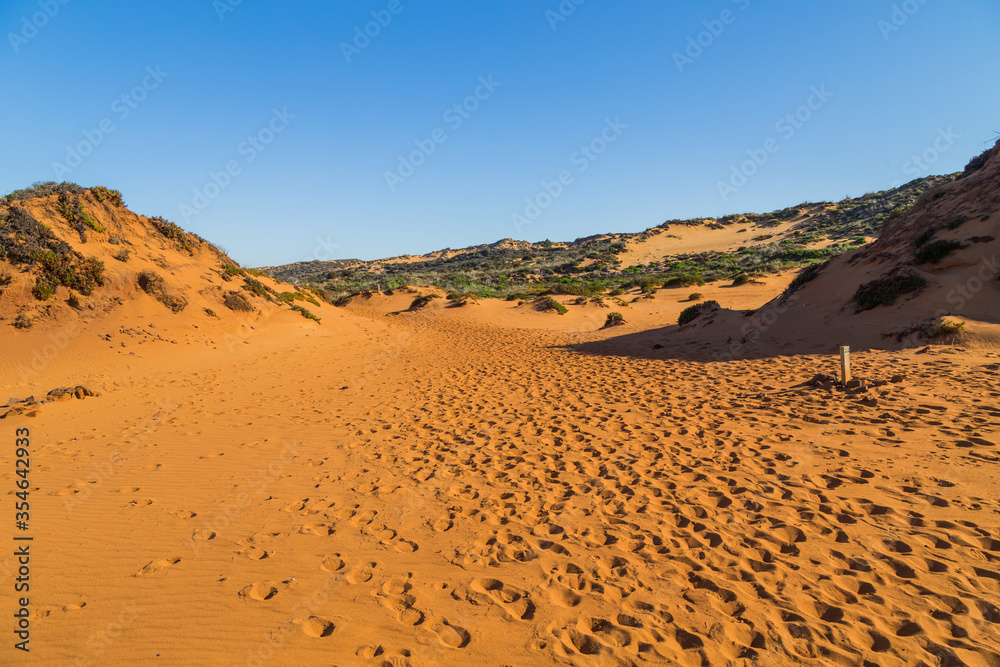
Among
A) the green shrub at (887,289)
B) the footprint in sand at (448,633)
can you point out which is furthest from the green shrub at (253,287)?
the green shrub at (887,289)

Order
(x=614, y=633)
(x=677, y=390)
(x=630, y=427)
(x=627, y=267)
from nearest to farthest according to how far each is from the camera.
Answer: (x=614, y=633) → (x=630, y=427) → (x=677, y=390) → (x=627, y=267)

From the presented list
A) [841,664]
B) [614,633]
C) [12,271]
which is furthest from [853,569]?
[12,271]

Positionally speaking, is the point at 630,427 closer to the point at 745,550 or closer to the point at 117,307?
the point at 745,550

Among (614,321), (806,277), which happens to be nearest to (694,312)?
(806,277)

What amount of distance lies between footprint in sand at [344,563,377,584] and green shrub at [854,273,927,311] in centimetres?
1362

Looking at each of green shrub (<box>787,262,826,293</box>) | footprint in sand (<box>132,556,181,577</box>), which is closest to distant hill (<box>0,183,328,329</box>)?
footprint in sand (<box>132,556,181,577</box>)

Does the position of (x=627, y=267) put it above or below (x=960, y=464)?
above

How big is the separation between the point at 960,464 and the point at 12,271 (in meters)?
19.7

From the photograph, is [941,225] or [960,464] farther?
[941,225]

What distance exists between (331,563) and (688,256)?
55.3m

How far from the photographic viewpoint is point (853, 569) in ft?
10.8

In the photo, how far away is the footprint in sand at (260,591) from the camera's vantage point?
3.28m

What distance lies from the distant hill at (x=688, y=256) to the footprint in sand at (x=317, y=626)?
2803cm

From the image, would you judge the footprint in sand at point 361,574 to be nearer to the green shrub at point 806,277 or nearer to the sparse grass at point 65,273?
the sparse grass at point 65,273
